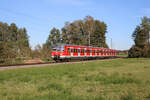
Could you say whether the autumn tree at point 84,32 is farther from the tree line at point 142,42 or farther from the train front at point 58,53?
the train front at point 58,53

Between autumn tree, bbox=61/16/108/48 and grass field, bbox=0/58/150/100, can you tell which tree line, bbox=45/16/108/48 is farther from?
grass field, bbox=0/58/150/100

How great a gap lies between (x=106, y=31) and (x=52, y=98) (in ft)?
238

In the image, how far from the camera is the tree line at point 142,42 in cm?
5344

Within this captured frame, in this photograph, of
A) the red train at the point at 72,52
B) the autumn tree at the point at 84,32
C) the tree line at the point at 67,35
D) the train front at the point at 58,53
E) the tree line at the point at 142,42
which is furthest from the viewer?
the autumn tree at the point at 84,32

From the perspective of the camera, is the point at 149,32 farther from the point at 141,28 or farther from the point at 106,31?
the point at 106,31

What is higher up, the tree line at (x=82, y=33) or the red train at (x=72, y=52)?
the tree line at (x=82, y=33)

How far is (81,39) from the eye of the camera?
206 feet

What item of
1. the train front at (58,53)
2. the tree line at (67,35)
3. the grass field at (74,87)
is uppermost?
the tree line at (67,35)

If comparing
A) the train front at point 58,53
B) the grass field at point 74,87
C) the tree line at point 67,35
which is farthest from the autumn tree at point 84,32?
the grass field at point 74,87

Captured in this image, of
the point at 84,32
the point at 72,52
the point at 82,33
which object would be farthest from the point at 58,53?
the point at 82,33

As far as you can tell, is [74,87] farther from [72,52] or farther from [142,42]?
[142,42]

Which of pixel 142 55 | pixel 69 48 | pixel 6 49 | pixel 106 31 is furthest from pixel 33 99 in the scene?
pixel 106 31

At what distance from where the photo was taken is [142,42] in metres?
56.1

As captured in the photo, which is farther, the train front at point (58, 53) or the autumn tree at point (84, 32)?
the autumn tree at point (84, 32)
